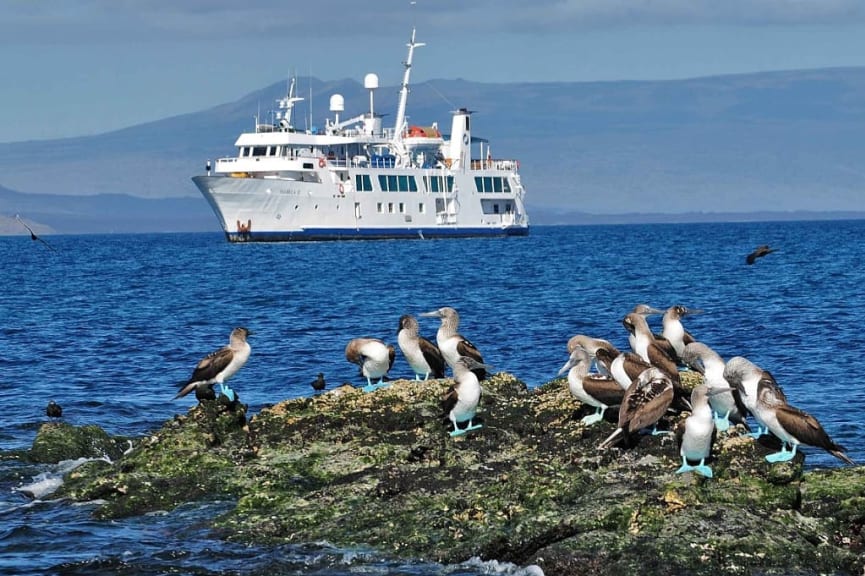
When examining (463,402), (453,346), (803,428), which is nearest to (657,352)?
(453,346)

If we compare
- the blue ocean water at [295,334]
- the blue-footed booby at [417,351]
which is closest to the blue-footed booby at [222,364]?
the blue-footed booby at [417,351]

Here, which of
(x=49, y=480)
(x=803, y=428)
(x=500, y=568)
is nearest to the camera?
(x=500, y=568)

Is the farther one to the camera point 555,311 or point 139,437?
point 555,311

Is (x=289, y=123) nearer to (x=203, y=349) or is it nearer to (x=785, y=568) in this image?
(x=203, y=349)

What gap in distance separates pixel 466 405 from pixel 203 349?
60.0 feet

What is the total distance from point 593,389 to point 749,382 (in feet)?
5.50

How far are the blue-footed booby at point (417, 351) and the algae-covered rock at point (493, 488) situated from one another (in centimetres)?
69

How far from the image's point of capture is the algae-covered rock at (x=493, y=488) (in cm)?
1128

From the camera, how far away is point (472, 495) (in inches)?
497

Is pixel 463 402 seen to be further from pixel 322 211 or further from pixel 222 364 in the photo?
pixel 322 211

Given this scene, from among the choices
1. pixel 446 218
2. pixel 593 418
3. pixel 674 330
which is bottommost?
pixel 446 218

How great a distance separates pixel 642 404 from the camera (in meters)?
13.3

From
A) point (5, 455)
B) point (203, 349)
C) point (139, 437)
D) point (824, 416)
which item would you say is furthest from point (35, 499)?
point (203, 349)

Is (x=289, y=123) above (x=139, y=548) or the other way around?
above
